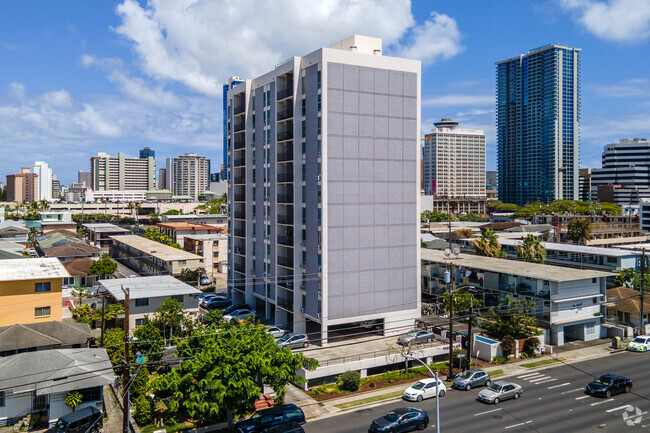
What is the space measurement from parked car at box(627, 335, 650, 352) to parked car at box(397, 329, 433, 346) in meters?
22.6

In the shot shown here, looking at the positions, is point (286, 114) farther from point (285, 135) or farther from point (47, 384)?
point (47, 384)

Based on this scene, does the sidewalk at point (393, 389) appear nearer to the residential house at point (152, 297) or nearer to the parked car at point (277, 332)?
the parked car at point (277, 332)

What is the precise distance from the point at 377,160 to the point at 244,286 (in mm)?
28564

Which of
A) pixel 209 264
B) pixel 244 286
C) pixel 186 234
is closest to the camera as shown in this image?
pixel 244 286

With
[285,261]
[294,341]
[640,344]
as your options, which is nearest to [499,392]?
[294,341]

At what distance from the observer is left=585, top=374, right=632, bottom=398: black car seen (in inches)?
1618

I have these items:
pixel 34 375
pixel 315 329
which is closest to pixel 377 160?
pixel 315 329

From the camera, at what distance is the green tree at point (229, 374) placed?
32375mm

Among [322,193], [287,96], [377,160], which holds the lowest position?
[322,193]

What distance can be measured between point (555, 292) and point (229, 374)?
39.0 meters

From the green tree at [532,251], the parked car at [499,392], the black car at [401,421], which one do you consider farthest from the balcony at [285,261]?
→ the green tree at [532,251]

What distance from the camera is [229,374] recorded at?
3262 cm

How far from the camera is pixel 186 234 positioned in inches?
4729

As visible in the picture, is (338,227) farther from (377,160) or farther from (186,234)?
(186,234)
